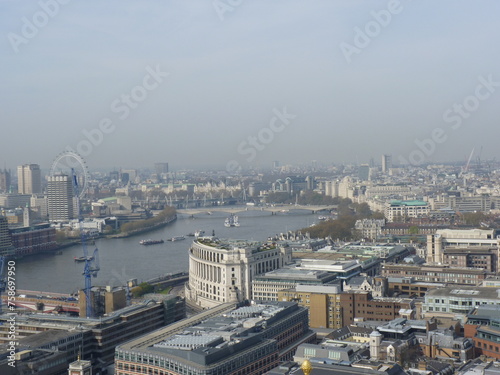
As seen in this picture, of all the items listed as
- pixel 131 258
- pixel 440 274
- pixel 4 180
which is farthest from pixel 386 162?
pixel 440 274

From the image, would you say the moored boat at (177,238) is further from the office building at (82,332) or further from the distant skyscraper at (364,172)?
the distant skyscraper at (364,172)

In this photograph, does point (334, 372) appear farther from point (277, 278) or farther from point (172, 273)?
point (172, 273)

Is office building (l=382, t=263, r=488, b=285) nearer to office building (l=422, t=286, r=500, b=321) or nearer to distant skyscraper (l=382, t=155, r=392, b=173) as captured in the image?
office building (l=422, t=286, r=500, b=321)

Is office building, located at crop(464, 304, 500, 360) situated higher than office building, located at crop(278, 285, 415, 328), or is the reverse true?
office building, located at crop(464, 304, 500, 360)

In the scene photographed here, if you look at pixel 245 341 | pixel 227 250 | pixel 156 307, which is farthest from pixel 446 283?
pixel 245 341

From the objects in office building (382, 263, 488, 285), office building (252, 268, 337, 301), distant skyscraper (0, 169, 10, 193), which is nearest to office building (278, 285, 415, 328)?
office building (252, 268, 337, 301)

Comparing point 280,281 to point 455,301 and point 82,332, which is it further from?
point 82,332
